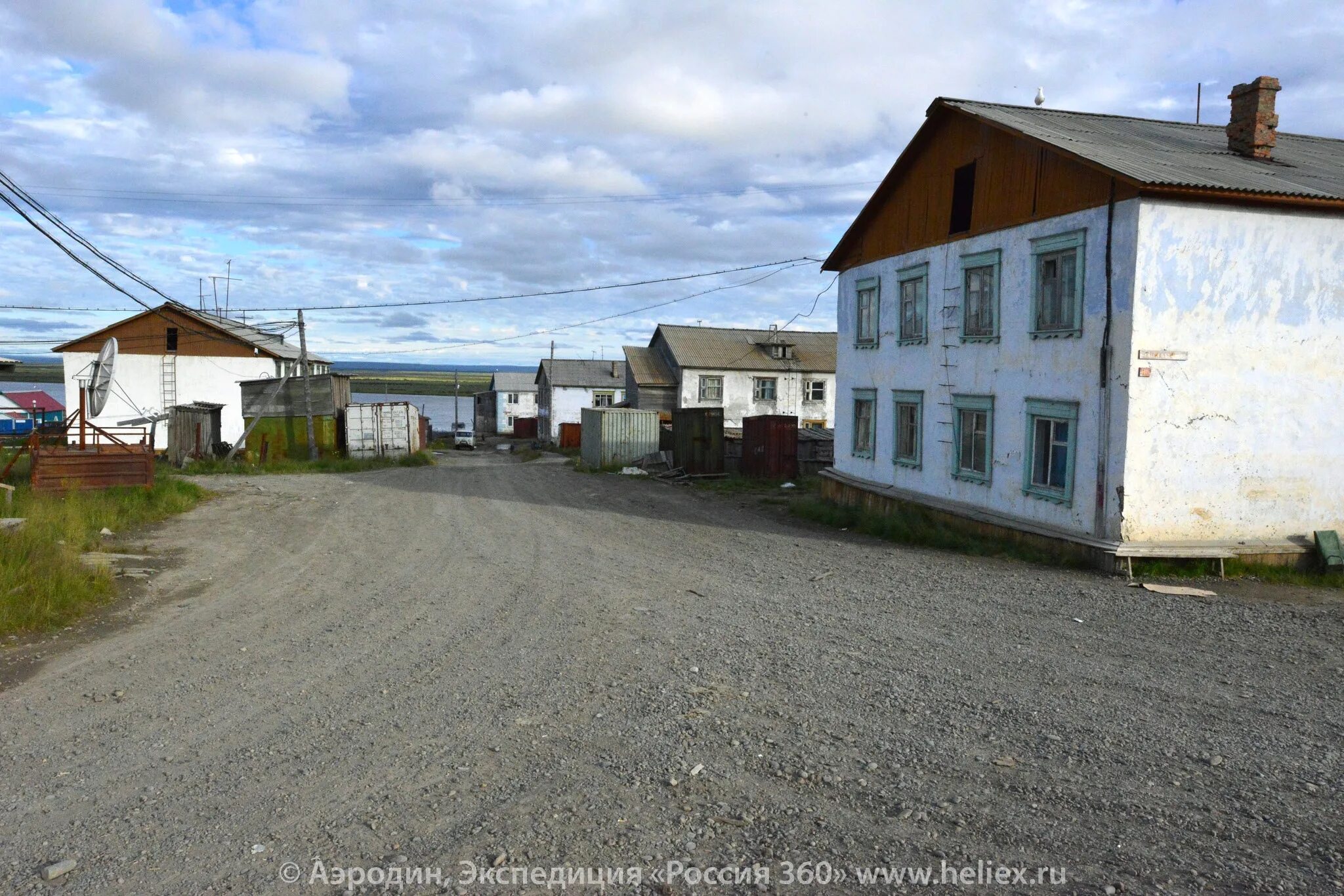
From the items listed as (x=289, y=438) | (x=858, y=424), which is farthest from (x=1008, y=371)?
(x=289, y=438)

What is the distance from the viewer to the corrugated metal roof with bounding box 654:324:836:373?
45875 mm

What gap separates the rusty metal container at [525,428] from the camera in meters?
66.5

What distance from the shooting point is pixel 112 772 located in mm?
5383

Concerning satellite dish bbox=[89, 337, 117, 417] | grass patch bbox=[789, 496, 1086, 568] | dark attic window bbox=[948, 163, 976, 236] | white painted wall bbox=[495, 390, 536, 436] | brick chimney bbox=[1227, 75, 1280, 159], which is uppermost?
brick chimney bbox=[1227, 75, 1280, 159]

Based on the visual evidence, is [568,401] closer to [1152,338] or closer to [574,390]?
[574,390]

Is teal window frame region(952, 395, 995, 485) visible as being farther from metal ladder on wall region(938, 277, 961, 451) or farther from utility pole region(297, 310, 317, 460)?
utility pole region(297, 310, 317, 460)

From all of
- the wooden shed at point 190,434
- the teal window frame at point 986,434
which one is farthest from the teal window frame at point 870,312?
the wooden shed at point 190,434

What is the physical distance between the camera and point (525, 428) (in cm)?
6656

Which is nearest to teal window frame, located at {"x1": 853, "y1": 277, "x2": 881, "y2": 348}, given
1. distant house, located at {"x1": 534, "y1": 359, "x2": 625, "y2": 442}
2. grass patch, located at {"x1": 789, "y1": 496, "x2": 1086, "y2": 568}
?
grass patch, located at {"x1": 789, "y1": 496, "x2": 1086, "y2": 568}

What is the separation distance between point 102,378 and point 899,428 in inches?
707

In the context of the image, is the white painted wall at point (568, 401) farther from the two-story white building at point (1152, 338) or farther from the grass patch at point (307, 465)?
the two-story white building at point (1152, 338)

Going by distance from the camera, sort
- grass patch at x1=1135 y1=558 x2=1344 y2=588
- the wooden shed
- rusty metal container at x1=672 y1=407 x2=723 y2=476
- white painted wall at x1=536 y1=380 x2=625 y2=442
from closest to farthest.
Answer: grass patch at x1=1135 y1=558 x2=1344 y2=588 → rusty metal container at x1=672 y1=407 x2=723 y2=476 → the wooden shed → white painted wall at x1=536 y1=380 x2=625 y2=442

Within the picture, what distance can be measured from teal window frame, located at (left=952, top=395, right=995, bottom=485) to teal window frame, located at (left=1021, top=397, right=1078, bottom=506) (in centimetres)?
94

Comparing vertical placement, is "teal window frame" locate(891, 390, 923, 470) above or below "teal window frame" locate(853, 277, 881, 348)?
below
